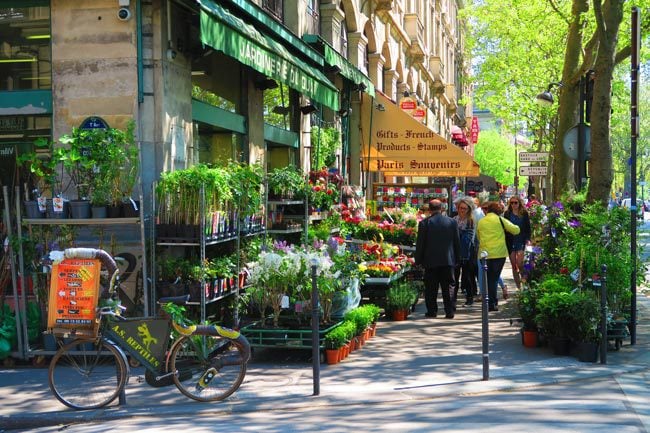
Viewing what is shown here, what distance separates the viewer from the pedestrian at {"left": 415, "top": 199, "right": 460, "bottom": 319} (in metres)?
12.2

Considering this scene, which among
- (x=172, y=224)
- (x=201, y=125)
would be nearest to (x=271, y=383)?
(x=172, y=224)

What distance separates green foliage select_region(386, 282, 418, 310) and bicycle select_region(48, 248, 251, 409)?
502 centimetres

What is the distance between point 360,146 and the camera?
1983 cm

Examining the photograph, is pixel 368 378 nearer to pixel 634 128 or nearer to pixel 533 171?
pixel 634 128

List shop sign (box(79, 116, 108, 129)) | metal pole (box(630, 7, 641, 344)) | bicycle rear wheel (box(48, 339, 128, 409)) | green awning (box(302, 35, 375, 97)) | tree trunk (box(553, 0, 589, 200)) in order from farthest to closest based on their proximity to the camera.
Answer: tree trunk (box(553, 0, 589, 200)) < green awning (box(302, 35, 375, 97)) < metal pole (box(630, 7, 641, 344)) < shop sign (box(79, 116, 108, 129)) < bicycle rear wheel (box(48, 339, 128, 409))

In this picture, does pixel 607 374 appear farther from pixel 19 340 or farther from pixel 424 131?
pixel 424 131

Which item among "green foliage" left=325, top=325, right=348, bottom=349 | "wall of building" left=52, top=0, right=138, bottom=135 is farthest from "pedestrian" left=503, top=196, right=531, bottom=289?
"wall of building" left=52, top=0, right=138, bottom=135

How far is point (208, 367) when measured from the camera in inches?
294

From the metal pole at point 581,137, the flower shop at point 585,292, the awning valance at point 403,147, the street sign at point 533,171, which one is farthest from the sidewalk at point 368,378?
the street sign at point 533,171

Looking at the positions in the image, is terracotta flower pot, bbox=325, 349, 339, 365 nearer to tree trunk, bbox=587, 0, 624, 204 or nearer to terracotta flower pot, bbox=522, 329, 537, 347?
terracotta flower pot, bbox=522, 329, 537, 347

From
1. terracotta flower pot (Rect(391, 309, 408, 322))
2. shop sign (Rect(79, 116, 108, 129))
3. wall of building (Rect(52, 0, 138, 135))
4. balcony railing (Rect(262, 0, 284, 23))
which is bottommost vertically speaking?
terracotta flower pot (Rect(391, 309, 408, 322))

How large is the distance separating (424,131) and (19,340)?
39.3ft

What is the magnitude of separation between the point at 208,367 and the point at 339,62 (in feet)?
34.1

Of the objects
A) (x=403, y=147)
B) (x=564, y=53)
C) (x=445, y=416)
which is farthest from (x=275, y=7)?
(x=564, y=53)
